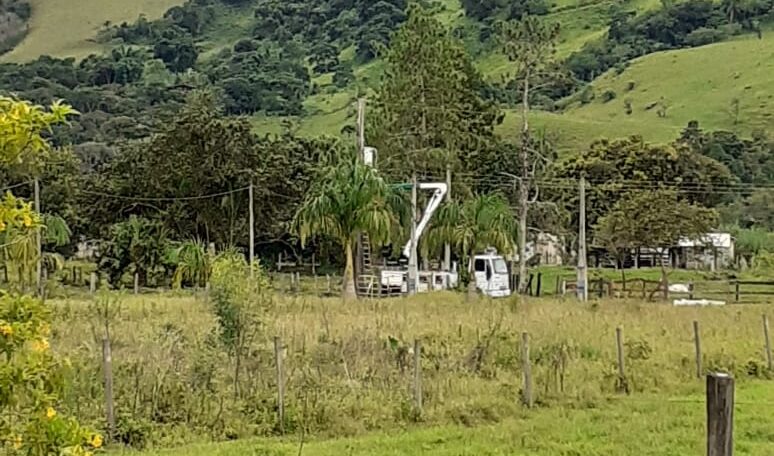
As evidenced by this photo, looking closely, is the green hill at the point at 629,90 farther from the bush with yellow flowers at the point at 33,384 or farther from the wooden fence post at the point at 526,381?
the bush with yellow flowers at the point at 33,384

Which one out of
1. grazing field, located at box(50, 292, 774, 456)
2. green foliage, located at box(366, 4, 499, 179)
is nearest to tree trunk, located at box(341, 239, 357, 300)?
green foliage, located at box(366, 4, 499, 179)

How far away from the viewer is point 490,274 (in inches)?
1565

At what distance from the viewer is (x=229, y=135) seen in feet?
161

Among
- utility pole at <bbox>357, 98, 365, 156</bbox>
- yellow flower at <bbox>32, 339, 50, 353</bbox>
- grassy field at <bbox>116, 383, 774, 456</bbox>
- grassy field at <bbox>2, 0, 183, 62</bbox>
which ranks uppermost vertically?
grassy field at <bbox>2, 0, 183, 62</bbox>

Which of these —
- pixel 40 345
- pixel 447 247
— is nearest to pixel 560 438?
pixel 40 345

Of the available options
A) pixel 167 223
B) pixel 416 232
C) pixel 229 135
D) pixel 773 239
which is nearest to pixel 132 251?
pixel 167 223

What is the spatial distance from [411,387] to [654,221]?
43.0 meters

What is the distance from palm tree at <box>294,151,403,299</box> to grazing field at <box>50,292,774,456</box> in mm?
10866

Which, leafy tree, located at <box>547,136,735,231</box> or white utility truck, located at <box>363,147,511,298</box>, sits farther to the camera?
leafy tree, located at <box>547,136,735,231</box>

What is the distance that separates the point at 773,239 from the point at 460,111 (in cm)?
2767

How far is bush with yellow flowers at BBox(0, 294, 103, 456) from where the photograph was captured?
5.02 meters

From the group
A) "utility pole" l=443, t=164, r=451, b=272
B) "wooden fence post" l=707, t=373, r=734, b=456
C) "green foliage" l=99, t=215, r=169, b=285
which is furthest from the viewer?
"green foliage" l=99, t=215, r=169, b=285

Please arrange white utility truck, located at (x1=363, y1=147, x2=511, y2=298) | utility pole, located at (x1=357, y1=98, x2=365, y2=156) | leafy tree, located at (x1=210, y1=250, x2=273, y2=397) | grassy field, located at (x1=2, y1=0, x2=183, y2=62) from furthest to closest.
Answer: grassy field, located at (x1=2, y1=0, x2=183, y2=62), white utility truck, located at (x1=363, y1=147, x2=511, y2=298), utility pole, located at (x1=357, y1=98, x2=365, y2=156), leafy tree, located at (x1=210, y1=250, x2=273, y2=397)

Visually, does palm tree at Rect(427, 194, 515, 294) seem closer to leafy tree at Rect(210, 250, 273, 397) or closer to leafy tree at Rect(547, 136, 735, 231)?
leafy tree at Rect(547, 136, 735, 231)
